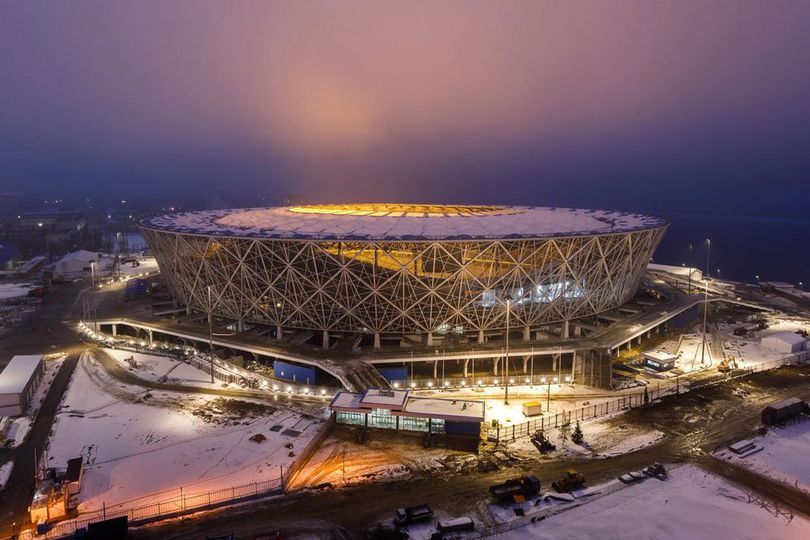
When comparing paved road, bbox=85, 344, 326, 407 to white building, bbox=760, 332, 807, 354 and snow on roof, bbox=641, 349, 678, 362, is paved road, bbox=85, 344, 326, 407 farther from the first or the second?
white building, bbox=760, 332, 807, 354

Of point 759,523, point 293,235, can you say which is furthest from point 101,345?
point 759,523

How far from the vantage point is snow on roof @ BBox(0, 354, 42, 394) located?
3997 centimetres

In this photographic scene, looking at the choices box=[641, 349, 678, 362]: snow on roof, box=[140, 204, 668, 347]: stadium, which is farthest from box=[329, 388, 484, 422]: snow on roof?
box=[641, 349, 678, 362]: snow on roof

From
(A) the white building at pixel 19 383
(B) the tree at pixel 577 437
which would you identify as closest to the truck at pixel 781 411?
(B) the tree at pixel 577 437

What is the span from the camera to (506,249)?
51875 mm

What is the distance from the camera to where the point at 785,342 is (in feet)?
185

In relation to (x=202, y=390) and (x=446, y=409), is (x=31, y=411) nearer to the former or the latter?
(x=202, y=390)

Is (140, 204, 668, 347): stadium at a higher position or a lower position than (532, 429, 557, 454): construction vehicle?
higher

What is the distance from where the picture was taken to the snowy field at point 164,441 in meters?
30.0

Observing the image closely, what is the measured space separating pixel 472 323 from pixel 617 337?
53.2 ft

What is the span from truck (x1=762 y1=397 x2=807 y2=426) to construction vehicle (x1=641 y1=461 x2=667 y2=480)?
12769mm

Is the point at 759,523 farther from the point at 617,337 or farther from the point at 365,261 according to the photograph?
the point at 365,261

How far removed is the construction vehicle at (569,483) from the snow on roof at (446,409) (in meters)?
6.87

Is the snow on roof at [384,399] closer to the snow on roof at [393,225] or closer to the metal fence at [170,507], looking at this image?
the metal fence at [170,507]
